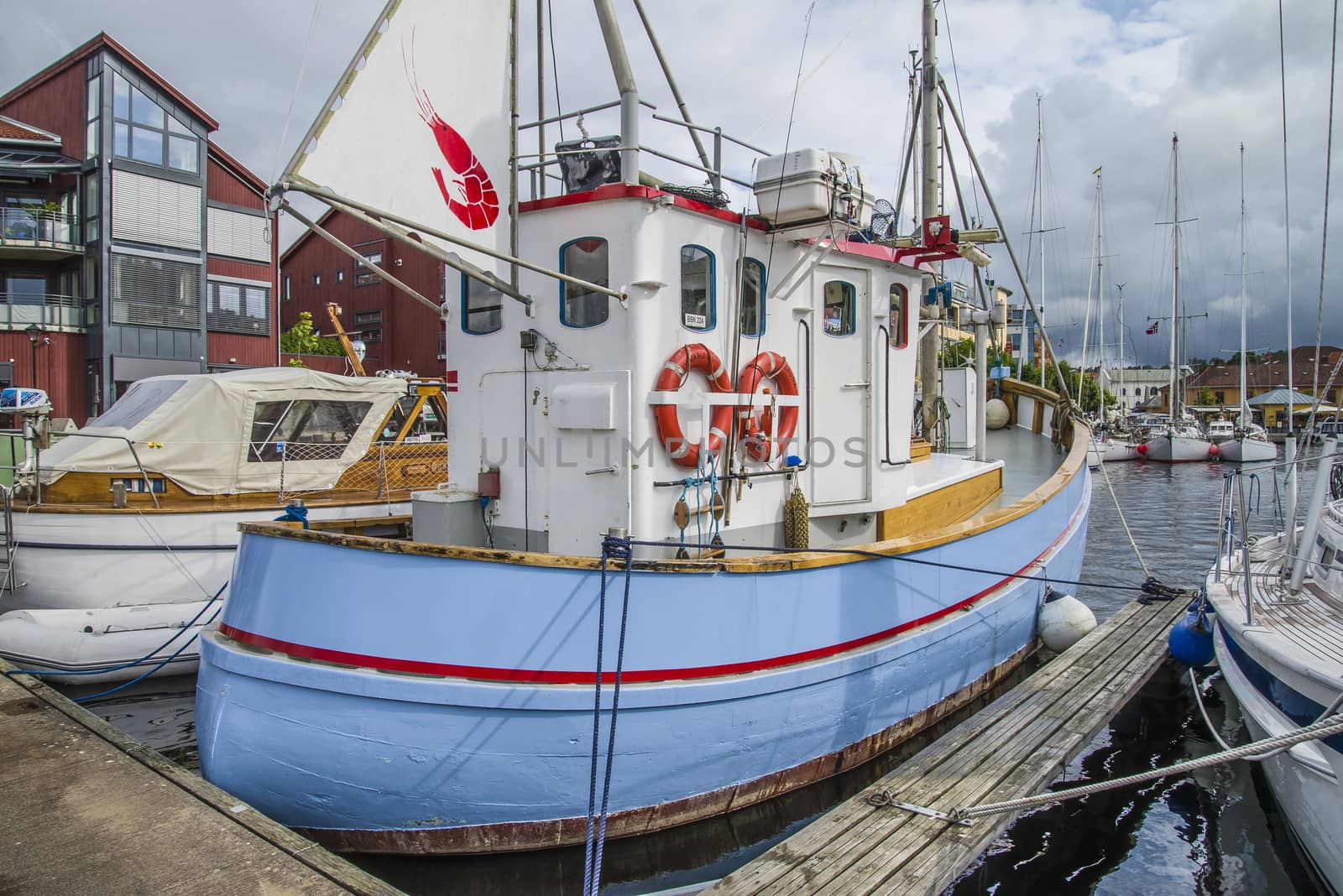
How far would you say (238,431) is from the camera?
1134cm

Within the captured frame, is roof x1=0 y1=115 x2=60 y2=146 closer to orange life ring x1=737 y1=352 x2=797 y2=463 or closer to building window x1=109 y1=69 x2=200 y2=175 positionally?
building window x1=109 y1=69 x2=200 y2=175

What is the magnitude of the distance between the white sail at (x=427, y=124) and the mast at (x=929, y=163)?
6.49 metres

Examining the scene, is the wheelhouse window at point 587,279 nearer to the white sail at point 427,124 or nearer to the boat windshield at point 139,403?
the white sail at point 427,124

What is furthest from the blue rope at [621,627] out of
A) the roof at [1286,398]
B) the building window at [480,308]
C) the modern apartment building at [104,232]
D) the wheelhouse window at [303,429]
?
the modern apartment building at [104,232]

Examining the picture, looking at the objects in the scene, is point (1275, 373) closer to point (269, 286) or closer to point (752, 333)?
point (269, 286)

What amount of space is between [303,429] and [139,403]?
91.4 inches

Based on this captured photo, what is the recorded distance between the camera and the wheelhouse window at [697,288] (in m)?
6.10

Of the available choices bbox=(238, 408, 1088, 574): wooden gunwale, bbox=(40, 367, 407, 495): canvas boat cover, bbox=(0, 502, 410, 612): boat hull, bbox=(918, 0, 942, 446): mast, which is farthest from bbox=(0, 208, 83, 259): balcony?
bbox=(238, 408, 1088, 574): wooden gunwale

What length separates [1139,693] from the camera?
29.2ft

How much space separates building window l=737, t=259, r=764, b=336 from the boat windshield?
8802 mm

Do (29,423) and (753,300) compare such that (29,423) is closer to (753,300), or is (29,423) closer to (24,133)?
(753,300)

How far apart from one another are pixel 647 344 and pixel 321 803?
338 centimetres

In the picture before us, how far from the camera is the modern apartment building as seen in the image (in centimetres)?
2312

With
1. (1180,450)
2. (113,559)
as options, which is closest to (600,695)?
(113,559)
